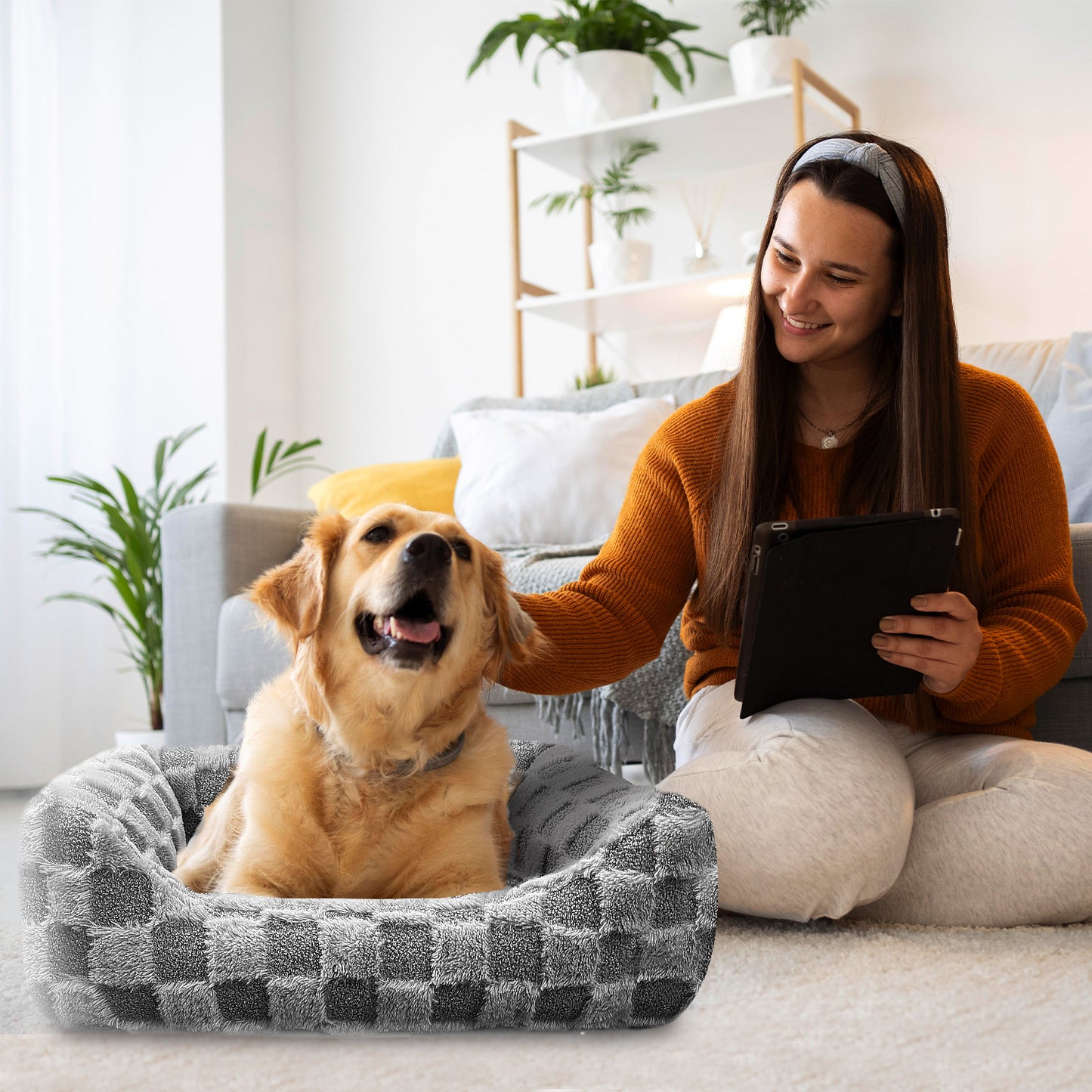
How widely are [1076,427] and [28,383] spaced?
292 centimetres

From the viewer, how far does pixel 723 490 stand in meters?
1.50

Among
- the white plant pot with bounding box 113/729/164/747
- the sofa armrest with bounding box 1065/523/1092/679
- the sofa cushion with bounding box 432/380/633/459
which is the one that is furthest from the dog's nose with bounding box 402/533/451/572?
the white plant pot with bounding box 113/729/164/747

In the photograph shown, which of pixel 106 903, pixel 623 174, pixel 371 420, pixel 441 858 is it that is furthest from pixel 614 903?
pixel 371 420

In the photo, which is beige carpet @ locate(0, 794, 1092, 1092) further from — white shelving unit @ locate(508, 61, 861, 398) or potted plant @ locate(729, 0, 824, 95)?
potted plant @ locate(729, 0, 824, 95)

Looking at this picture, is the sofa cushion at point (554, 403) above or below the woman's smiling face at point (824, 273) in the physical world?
below

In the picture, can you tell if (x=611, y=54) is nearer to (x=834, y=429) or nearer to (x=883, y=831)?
(x=834, y=429)

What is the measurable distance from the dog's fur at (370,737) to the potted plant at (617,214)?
225 cm

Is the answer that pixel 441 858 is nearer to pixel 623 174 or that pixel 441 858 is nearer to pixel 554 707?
pixel 554 707

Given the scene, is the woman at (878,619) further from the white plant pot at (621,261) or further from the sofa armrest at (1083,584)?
the white plant pot at (621,261)

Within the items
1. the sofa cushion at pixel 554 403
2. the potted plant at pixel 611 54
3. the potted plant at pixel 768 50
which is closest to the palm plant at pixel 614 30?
the potted plant at pixel 611 54

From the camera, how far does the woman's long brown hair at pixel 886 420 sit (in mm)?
1394

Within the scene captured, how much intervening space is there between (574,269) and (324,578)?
2.76 meters

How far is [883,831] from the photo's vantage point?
122 centimetres

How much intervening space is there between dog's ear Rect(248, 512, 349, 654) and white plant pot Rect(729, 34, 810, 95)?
242 centimetres
